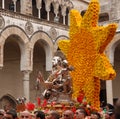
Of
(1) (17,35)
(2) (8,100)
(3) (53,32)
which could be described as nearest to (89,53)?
(1) (17,35)

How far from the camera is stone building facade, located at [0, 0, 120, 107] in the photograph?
1913 cm

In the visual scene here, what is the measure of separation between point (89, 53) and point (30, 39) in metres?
8.55

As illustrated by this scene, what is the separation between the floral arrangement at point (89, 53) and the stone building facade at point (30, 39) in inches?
260

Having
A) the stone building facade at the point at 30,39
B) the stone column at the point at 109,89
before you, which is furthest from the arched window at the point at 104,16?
the stone column at the point at 109,89

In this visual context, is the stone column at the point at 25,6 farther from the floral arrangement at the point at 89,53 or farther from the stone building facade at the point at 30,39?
the floral arrangement at the point at 89,53

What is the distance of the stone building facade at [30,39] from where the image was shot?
1913 centimetres

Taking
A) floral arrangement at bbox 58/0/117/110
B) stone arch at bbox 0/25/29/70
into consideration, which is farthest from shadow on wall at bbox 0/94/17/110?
floral arrangement at bbox 58/0/117/110

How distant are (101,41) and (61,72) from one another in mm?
1759

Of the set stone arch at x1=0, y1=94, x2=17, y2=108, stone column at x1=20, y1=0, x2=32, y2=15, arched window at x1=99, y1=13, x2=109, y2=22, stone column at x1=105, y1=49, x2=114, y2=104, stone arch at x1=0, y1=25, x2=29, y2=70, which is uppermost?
arched window at x1=99, y1=13, x2=109, y2=22

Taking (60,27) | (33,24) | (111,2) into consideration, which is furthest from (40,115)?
(111,2)

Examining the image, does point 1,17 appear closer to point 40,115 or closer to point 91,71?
point 91,71

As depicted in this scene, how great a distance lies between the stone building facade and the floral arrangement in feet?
21.7

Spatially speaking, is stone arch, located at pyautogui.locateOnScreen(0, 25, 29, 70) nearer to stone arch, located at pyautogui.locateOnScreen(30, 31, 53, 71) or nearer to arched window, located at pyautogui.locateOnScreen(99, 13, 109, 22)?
stone arch, located at pyautogui.locateOnScreen(30, 31, 53, 71)

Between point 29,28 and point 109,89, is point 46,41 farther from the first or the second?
point 109,89
